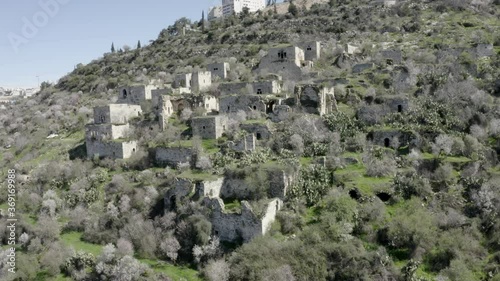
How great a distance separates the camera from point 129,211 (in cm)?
2459

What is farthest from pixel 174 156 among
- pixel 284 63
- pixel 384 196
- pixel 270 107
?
pixel 284 63

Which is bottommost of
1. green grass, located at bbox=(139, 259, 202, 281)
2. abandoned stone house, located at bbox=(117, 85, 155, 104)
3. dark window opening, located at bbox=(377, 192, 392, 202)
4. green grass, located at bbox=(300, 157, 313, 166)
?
green grass, located at bbox=(139, 259, 202, 281)

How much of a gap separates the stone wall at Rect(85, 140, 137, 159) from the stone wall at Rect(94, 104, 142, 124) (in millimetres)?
2025

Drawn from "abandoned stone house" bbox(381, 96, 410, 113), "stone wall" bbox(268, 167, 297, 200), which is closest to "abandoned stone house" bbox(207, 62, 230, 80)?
"abandoned stone house" bbox(381, 96, 410, 113)

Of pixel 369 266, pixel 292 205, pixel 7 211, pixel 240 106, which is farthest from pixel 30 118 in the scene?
pixel 369 266

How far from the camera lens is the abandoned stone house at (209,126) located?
2820 cm

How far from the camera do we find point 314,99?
2952 centimetres

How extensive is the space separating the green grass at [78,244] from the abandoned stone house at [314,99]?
14.3 metres

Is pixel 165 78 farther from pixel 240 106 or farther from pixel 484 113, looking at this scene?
pixel 484 113

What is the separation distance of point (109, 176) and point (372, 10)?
42.5 meters

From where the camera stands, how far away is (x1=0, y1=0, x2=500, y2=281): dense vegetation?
1934 cm

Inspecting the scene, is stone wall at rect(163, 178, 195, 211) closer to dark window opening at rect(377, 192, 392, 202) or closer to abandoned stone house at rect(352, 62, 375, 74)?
dark window opening at rect(377, 192, 392, 202)

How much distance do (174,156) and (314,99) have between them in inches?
364

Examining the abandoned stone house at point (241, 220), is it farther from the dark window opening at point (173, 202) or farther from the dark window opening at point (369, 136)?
the dark window opening at point (369, 136)
